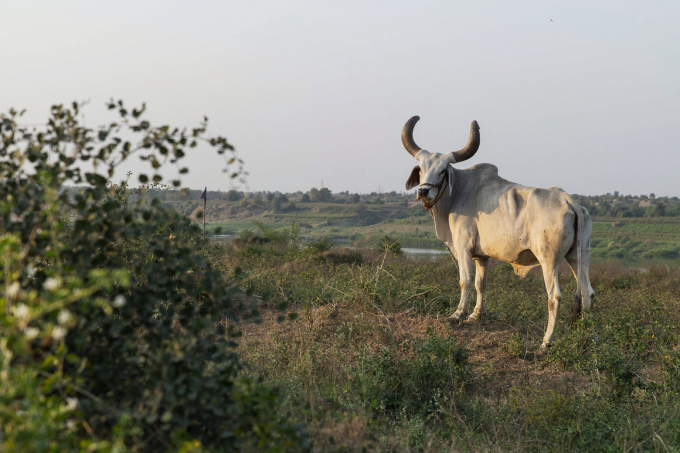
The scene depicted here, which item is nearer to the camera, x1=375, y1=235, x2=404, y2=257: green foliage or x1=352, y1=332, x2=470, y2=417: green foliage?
x1=352, y1=332, x2=470, y2=417: green foliage

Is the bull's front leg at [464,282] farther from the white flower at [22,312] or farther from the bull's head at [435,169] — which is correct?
the white flower at [22,312]

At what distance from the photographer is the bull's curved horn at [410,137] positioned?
7094 mm

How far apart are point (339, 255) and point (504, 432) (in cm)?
959

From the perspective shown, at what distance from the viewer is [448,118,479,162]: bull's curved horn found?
6672mm

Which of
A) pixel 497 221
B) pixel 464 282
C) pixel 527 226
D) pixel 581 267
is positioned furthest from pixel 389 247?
pixel 581 267

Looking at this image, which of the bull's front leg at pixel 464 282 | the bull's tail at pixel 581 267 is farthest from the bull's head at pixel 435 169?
the bull's tail at pixel 581 267

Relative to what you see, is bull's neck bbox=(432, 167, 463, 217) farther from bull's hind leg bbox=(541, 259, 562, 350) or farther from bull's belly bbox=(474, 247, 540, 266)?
bull's hind leg bbox=(541, 259, 562, 350)

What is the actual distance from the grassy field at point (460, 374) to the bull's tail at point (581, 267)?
0.88 feet

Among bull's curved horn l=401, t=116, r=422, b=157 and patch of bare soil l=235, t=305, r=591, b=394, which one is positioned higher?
bull's curved horn l=401, t=116, r=422, b=157

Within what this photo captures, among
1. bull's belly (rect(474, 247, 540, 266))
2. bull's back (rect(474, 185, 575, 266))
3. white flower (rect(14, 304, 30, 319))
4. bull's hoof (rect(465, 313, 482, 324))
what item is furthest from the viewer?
bull's hoof (rect(465, 313, 482, 324))

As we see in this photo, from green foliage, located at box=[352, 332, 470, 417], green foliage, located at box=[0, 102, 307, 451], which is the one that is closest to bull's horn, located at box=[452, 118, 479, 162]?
green foliage, located at box=[352, 332, 470, 417]

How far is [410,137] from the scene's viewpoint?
7.18m

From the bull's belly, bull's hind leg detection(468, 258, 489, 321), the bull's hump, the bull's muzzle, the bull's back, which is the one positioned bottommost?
bull's hind leg detection(468, 258, 489, 321)

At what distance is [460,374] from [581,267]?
2.00m
